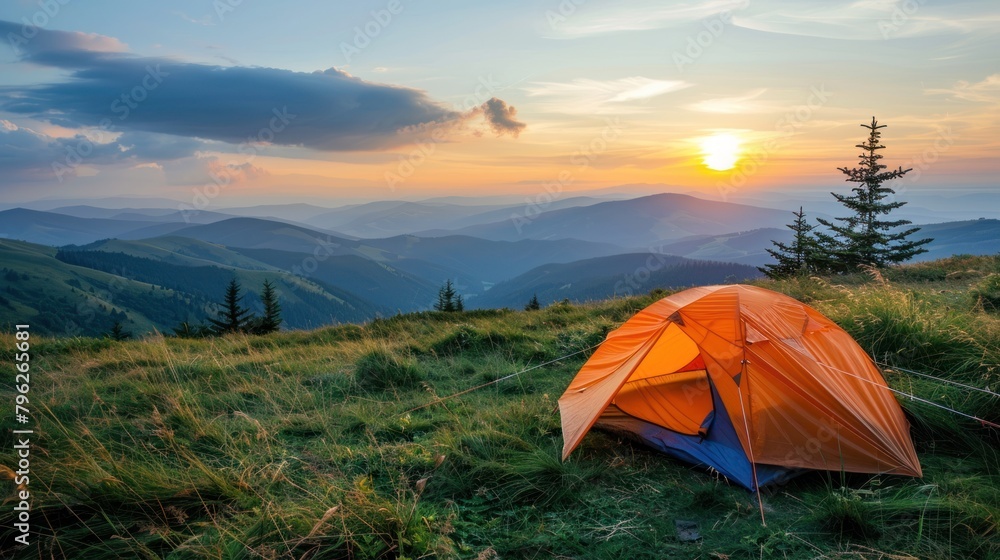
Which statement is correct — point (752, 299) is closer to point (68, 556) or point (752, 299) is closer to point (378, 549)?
point (378, 549)

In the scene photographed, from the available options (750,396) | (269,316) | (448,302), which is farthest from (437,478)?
(269,316)

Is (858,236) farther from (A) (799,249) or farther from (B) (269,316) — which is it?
(B) (269,316)

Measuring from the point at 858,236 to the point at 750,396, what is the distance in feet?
107

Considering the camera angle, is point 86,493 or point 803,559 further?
point 86,493

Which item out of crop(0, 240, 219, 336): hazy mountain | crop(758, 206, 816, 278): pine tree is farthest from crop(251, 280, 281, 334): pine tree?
crop(0, 240, 219, 336): hazy mountain

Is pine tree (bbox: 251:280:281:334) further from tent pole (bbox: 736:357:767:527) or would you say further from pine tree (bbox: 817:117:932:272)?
pine tree (bbox: 817:117:932:272)

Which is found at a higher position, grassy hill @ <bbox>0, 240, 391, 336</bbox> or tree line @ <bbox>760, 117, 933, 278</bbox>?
tree line @ <bbox>760, 117, 933, 278</bbox>

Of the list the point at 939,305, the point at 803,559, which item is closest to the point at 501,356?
the point at 803,559

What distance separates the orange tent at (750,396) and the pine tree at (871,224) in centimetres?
2834

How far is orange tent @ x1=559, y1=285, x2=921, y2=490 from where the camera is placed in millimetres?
5340

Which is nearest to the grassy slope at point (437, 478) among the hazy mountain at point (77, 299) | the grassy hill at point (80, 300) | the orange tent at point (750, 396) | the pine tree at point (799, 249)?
the orange tent at point (750, 396)

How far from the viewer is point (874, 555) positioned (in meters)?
3.87

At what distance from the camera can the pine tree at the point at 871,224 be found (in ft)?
102

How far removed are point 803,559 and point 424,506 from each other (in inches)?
127
